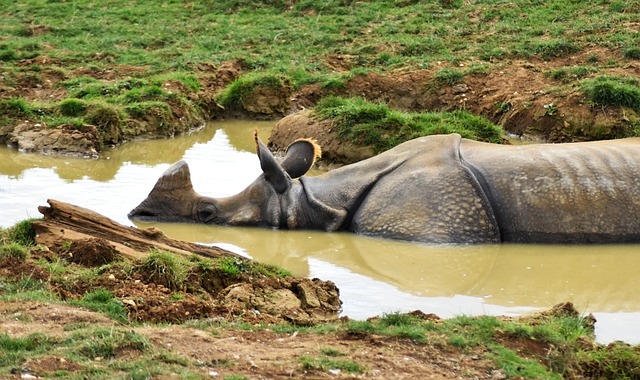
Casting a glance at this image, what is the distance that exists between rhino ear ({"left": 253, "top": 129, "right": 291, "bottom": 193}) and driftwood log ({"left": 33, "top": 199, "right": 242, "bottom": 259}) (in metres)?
1.96

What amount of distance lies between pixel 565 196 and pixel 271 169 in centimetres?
289

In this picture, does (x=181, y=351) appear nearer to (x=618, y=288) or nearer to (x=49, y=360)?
(x=49, y=360)

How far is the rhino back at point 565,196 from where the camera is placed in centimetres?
1004

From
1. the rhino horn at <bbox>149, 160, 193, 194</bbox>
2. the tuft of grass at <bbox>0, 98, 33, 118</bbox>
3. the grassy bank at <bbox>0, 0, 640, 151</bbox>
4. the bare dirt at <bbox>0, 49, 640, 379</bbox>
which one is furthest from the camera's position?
the grassy bank at <bbox>0, 0, 640, 151</bbox>

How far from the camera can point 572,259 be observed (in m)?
9.71

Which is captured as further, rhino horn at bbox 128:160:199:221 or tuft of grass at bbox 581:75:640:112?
tuft of grass at bbox 581:75:640:112

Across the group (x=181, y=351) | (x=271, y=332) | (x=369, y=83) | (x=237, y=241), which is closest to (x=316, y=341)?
(x=271, y=332)

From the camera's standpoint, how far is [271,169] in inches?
433

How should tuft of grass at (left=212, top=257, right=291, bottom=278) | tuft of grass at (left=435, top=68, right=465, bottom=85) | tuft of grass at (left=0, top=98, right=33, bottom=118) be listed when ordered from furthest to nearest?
tuft of grass at (left=435, top=68, right=465, bottom=85)
tuft of grass at (left=0, top=98, right=33, bottom=118)
tuft of grass at (left=212, top=257, right=291, bottom=278)

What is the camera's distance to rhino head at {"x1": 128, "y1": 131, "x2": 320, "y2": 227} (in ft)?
36.3

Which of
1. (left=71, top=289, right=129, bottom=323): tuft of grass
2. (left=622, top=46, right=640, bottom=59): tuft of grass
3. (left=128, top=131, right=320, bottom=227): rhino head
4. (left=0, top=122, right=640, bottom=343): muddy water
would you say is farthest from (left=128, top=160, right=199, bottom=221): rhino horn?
(left=622, top=46, right=640, bottom=59): tuft of grass

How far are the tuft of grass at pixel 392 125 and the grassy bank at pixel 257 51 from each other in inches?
58.8

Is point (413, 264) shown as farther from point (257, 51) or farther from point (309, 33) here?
point (309, 33)

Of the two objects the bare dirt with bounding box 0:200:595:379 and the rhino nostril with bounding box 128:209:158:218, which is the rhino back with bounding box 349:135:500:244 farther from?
the rhino nostril with bounding box 128:209:158:218
